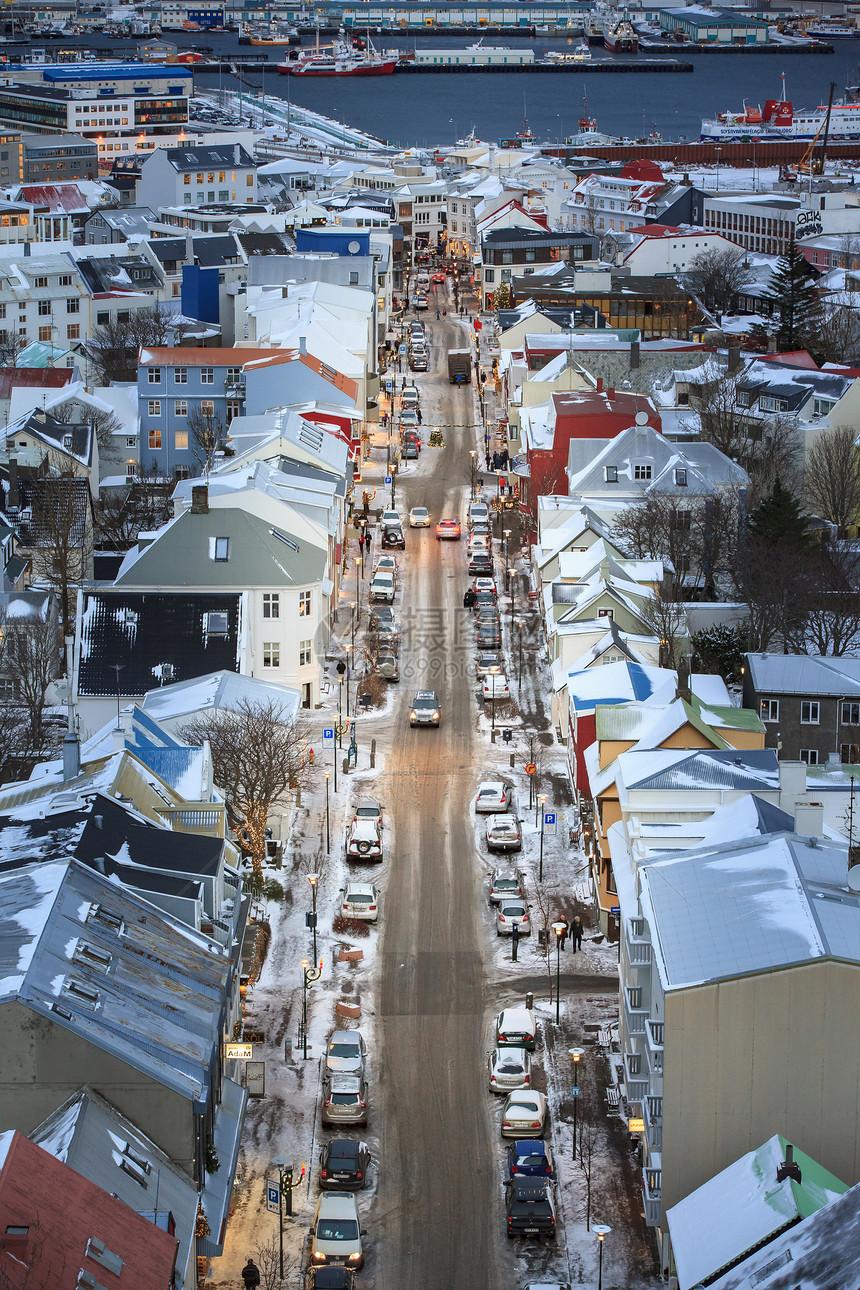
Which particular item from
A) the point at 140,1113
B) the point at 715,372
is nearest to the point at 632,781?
the point at 140,1113

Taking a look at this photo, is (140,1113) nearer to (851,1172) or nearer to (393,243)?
(851,1172)

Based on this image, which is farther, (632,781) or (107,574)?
(107,574)

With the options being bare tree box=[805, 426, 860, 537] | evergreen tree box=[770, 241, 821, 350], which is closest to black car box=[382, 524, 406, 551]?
bare tree box=[805, 426, 860, 537]

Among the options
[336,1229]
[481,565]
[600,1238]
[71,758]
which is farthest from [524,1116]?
[481,565]

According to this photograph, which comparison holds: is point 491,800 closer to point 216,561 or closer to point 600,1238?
point 216,561

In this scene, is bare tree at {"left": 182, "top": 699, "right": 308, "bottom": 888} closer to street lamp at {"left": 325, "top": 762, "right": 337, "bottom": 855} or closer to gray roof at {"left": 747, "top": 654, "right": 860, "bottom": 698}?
street lamp at {"left": 325, "top": 762, "right": 337, "bottom": 855}

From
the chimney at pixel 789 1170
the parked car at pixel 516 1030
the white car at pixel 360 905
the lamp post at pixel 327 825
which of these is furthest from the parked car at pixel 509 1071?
the lamp post at pixel 327 825
